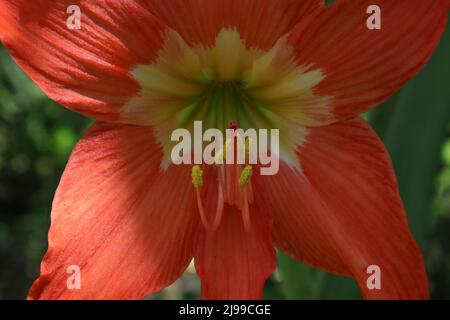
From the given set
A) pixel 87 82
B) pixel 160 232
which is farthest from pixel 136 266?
pixel 87 82

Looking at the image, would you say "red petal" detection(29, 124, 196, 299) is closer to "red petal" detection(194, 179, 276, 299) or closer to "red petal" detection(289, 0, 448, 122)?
"red petal" detection(194, 179, 276, 299)

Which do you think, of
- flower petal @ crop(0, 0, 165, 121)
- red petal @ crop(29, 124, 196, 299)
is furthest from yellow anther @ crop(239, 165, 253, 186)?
flower petal @ crop(0, 0, 165, 121)

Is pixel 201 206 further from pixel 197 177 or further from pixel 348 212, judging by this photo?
pixel 348 212

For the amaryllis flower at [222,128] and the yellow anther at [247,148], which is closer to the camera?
the amaryllis flower at [222,128]

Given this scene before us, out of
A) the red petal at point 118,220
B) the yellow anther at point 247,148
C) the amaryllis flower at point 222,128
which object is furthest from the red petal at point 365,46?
the red petal at point 118,220

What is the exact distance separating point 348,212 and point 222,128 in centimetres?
27

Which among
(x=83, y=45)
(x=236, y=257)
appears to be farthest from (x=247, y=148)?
(x=83, y=45)

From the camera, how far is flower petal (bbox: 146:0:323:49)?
41.8 inches

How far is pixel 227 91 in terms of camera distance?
1257 millimetres

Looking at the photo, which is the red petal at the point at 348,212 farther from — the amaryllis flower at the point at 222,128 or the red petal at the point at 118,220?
the red petal at the point at 118,220

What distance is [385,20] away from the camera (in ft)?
3.40

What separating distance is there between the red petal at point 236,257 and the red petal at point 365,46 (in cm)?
23

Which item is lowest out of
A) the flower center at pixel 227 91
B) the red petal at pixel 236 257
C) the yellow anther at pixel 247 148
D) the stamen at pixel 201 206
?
the red petal at pixel 236 257

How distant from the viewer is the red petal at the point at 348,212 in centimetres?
106
